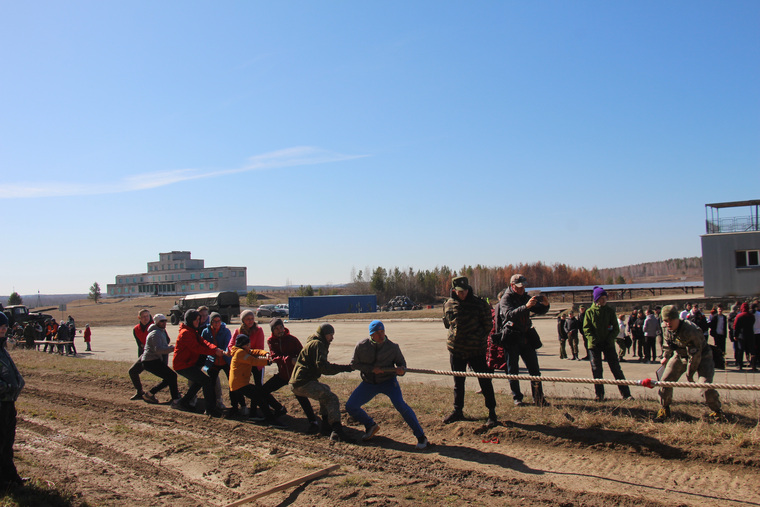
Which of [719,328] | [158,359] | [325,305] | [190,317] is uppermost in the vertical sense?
[190,317]

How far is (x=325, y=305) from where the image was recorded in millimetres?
54531

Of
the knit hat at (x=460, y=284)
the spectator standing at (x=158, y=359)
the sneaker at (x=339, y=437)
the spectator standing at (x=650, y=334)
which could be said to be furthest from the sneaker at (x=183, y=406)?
the spectator standing at (x=650, y=334)

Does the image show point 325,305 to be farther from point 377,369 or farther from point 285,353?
point 377,369

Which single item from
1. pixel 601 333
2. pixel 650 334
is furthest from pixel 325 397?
pixel 650 334

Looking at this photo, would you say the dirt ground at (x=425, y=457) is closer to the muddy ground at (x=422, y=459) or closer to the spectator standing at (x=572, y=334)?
the muddy ground at (x=422, y=459)

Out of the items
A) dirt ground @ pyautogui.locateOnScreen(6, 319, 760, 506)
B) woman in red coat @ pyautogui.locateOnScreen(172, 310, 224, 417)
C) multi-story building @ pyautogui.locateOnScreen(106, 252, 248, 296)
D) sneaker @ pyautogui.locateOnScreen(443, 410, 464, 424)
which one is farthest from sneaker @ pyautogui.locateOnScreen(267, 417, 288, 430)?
multi-story building @ pyautogui.locateOnScreen(106, 252, 248, 296)

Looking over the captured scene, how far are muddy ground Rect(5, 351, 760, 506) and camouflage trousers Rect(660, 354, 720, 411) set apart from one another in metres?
0.31

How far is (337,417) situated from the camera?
→ 269 inches

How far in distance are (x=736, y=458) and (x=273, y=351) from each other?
19.4ft

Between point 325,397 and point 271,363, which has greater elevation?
point 271,363

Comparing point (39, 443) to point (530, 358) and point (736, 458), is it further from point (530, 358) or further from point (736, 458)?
point (736, 458)

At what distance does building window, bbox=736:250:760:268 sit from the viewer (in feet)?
104

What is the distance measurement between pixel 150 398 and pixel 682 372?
9.06 m

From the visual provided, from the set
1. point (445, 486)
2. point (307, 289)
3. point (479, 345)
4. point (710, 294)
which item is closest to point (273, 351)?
point (479, 345)
